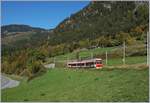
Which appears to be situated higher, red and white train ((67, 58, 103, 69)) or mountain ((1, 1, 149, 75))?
mountain ((1, 1, 149, 75))

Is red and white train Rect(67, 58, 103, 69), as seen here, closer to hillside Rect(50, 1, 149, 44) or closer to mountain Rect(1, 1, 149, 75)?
mountain Rect(1, 1, 149, 75)

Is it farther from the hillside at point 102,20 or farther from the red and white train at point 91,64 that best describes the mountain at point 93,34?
the red and white train at point 91,64

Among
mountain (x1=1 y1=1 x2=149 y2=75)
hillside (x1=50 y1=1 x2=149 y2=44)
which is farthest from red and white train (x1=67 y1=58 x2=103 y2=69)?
hillside (x1=50 y1=1 x2=149 y2=44)

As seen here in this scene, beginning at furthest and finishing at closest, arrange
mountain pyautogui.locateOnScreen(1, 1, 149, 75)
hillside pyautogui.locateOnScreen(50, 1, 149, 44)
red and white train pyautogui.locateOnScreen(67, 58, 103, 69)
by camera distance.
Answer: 1. hillside pyautogui.locateOnScreen(50, 1, 149, 44)
2. mountain pyautogui.locateOnScreen(1, 1, 149, 75)
3. red and white train pyautogui.locateOnScreen(67, 58, 103, 69)

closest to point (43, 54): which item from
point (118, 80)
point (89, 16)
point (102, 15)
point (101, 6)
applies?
point (118, 80)

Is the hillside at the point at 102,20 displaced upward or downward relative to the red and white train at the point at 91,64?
upward

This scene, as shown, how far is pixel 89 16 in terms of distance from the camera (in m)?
177

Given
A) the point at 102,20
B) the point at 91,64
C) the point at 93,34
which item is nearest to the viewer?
the point at 91,64

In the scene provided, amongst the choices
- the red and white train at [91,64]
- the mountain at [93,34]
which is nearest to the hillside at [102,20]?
the mountain at [93,34]

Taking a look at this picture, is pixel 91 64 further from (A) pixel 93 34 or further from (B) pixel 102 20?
(B) pixel 102 20

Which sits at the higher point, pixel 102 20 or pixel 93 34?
pixel 102 20

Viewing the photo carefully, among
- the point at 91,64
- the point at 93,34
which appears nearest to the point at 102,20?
the point at 93,34

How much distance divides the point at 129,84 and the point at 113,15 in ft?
434

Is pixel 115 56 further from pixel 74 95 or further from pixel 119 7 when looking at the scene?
pixel 119 7
